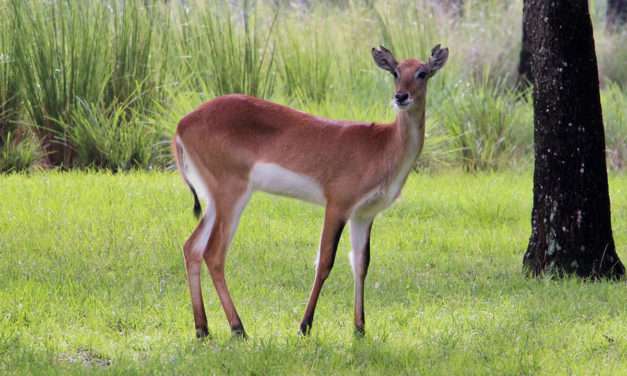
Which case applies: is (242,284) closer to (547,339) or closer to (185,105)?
(547,339)

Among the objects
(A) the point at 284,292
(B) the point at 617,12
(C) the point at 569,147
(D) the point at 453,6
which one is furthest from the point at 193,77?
(B) the point at 617,12

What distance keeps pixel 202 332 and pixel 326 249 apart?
747mm

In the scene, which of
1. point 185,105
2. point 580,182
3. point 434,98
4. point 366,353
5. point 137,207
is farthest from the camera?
point 434,98

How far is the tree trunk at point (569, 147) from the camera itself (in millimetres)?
7656

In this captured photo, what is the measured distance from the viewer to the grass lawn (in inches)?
230

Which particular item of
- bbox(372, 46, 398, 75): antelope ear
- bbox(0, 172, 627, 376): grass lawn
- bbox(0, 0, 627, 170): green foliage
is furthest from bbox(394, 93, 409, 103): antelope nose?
bbox(0, 0, 627, 170): green foliage

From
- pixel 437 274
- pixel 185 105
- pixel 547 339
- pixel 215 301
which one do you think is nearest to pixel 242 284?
pixel 215 301

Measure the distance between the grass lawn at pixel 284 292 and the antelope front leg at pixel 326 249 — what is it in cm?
10

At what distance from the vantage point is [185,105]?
11.4m

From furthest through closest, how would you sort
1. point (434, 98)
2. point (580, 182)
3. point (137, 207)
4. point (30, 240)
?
point (434, 98) < point (137, 207) < point (30, 240) < point (580, 182)

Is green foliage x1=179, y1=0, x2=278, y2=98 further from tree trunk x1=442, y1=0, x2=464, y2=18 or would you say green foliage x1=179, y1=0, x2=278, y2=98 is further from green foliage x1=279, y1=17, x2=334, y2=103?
tree trunk x1=442, y1=0, x2=464, y2=18

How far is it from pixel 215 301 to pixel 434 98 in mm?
5667

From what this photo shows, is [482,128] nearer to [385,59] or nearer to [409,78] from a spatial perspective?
[385,59]

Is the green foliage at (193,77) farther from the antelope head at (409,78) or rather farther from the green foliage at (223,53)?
the antelope head at (409,78)
